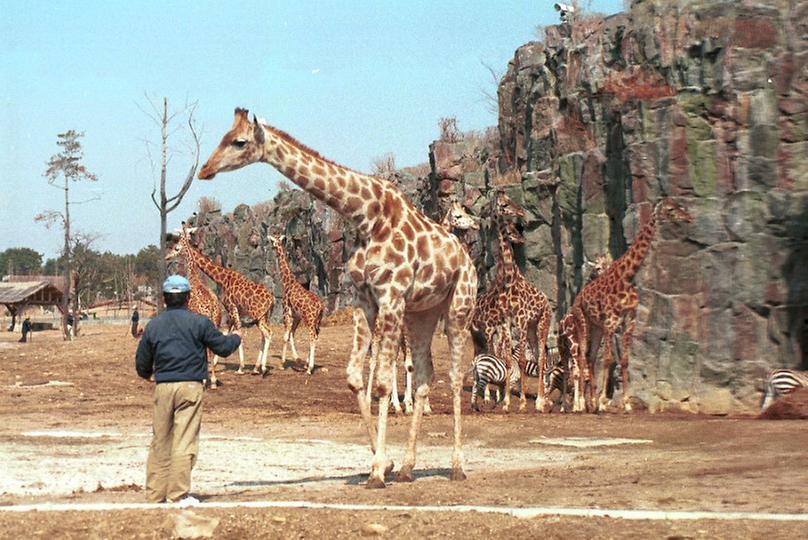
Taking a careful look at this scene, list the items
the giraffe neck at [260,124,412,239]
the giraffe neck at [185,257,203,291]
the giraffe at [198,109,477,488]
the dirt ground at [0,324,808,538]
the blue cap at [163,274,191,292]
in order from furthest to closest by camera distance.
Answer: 1. the giraffe neck at [185,257,203,291]
2. the giraffe neck at [260,124,412,239]
3. the giraffe at [198,109,477,488]
4. the blue cap at [163,274,191,292]
5. the dirt ground at [0,324,808,538]

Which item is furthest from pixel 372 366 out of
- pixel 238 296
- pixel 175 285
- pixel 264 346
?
pixel 238 296

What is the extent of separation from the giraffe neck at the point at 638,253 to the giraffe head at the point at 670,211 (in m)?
0.11

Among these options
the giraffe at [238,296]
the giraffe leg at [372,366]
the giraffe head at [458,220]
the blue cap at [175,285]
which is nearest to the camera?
the blue cap at [175,285]

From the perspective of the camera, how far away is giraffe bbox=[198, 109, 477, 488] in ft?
33.2

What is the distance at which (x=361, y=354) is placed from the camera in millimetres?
10281

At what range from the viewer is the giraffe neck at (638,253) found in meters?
17.9

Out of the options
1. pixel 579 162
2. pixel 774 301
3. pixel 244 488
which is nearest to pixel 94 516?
pixel 244 488

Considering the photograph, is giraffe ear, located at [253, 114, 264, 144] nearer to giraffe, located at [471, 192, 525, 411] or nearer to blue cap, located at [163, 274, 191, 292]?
blue cap, located at [163, 274, 191, 292]

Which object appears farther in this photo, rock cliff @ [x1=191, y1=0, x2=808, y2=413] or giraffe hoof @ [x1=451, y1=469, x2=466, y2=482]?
rock cliff @ [x1=191, y1=0, x2=808, y2=413]

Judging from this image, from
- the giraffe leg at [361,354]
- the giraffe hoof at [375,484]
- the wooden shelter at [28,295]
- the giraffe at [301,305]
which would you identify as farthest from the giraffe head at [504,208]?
the wooden shelter at [28,295]

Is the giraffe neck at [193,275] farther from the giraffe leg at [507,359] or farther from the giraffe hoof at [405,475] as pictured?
the giraffe hoof at [405,475]

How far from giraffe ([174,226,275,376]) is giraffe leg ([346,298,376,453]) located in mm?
14344

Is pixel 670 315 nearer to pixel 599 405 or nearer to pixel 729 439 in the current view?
pixel 599 405

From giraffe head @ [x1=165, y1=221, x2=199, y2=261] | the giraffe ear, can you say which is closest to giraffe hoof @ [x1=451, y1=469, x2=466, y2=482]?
the giraffe ear
